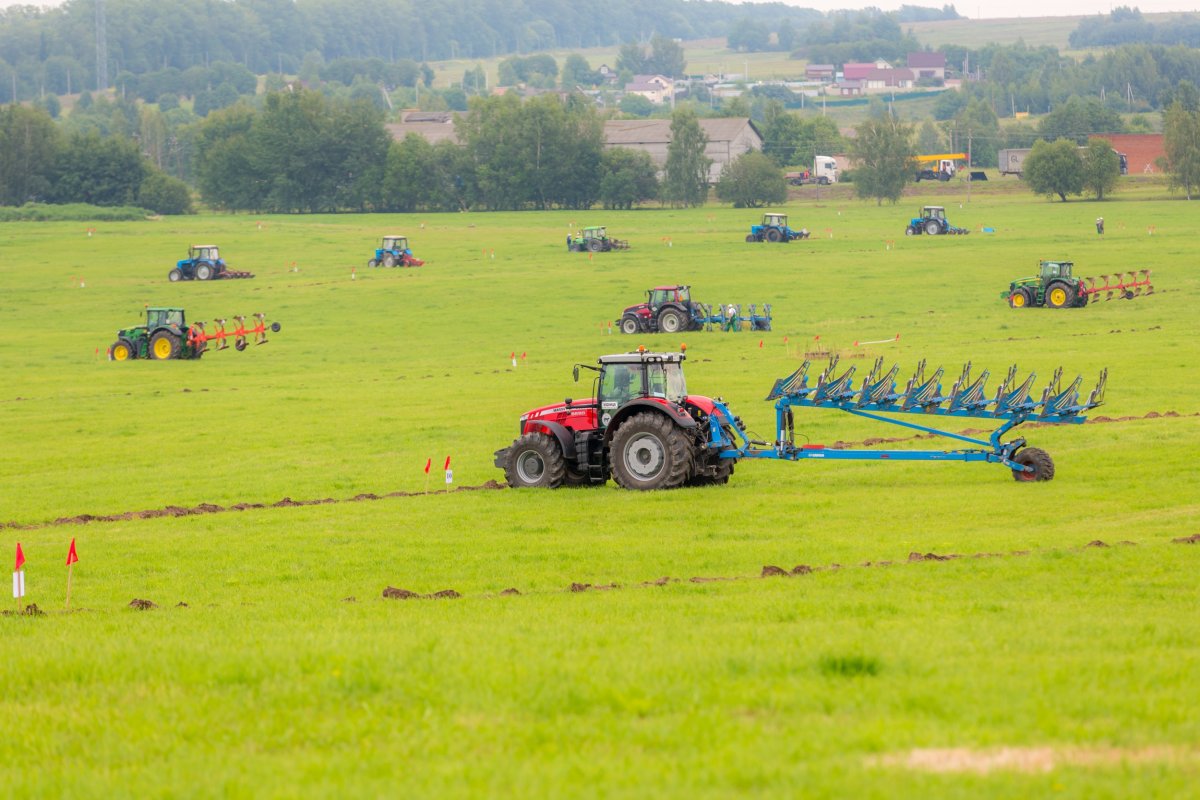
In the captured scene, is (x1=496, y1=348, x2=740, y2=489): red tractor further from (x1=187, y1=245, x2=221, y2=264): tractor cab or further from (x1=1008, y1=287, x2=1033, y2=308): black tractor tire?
(x1=187, y1=245, x2=221, y2=264): tractor cab

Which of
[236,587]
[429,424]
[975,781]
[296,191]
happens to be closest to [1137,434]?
[429,424]

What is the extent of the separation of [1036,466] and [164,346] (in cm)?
3705

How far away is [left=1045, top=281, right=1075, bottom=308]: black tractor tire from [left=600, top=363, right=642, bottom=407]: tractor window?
3875 cm

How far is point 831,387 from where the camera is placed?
2425 cm

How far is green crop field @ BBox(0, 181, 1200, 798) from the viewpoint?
347 inches

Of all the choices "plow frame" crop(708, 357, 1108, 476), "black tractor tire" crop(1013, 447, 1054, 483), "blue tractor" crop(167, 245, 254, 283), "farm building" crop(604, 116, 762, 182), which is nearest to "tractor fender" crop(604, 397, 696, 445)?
"plow frame" crop(708, 357, 1108, 476)

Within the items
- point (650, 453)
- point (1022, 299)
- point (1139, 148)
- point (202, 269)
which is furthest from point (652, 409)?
point (1139, 148)

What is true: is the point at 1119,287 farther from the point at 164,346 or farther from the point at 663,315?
the point at 164,346

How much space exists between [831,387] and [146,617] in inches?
496

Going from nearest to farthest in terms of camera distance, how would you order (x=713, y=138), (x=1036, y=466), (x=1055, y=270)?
(x=1036, y=466) → (x=1055, y=270) → (x=713, y=138)

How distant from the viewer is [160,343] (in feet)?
174

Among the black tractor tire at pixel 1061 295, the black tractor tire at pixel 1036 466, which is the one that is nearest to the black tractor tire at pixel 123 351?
the black tractor tire at pixel 1061 295

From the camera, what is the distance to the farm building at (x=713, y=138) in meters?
164

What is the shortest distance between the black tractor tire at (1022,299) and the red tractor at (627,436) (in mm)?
37278
